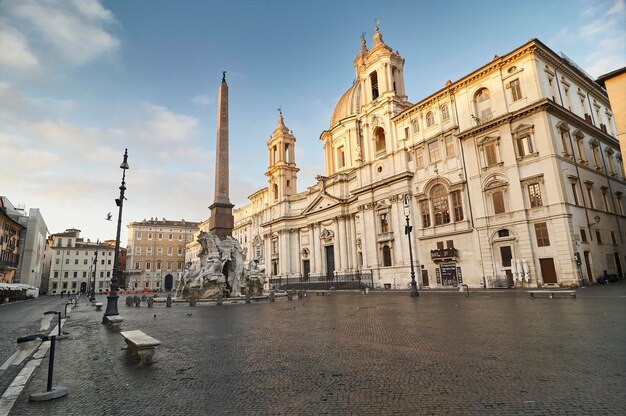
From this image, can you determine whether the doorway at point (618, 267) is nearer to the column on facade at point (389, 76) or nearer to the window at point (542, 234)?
the window at point (542, 234)

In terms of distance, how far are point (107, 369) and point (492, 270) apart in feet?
94.2

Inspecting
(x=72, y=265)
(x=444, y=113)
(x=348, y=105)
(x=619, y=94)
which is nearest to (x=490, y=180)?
(x=444, y=113)

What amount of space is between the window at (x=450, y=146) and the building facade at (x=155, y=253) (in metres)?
63.3

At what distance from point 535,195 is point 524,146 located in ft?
Answer: 13.4

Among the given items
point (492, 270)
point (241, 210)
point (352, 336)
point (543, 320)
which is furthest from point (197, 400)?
point (241, 210)

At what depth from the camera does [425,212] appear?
3456cm

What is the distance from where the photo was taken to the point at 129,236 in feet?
260

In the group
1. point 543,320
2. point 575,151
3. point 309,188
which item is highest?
point 309,188

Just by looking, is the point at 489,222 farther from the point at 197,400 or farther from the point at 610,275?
the point at 197,400

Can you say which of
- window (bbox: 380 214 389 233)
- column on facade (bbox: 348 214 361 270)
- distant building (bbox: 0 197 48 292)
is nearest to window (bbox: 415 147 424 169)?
window (bbox: 380 214 389 233)

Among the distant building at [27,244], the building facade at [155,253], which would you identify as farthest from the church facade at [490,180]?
the building facade at [155,253]

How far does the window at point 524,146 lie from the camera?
2684cm

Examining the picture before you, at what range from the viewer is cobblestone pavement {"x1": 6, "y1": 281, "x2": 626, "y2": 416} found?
405 cm

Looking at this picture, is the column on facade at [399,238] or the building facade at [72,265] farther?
the building facade at [72,265]
